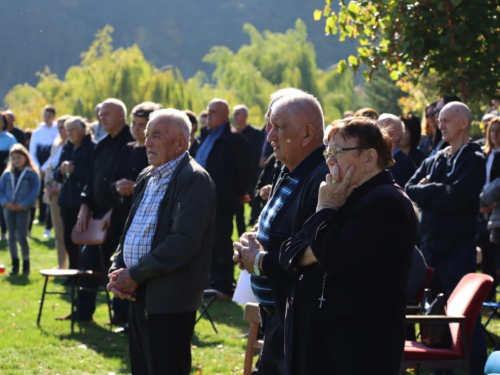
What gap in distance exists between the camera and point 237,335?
870 cm

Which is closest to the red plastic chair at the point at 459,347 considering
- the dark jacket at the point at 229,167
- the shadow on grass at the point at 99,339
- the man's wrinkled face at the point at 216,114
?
the shadow on grass at the point at 99,339

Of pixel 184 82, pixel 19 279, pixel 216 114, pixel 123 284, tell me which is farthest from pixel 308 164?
pixel 184 82

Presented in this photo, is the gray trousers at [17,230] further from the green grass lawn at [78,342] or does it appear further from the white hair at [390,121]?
the white hair at [390,121]

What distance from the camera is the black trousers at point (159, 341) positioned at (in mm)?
5406

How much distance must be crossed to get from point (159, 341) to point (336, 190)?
224 cm

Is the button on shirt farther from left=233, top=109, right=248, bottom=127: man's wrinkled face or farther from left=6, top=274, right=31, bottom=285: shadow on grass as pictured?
left=233, top=109, right=248, bottom=127: man's wrinkled face

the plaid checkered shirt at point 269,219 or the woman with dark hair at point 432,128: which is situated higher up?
the woman with dark hair at point 432,128

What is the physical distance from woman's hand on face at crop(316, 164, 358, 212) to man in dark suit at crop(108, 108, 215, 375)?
191 cm

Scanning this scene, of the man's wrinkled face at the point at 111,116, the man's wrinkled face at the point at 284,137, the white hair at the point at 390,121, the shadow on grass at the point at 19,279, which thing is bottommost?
the shadow on grass at the point at 19,279

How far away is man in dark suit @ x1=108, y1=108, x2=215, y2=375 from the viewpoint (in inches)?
214

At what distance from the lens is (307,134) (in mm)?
4363

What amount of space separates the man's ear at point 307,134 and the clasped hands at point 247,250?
57 cm

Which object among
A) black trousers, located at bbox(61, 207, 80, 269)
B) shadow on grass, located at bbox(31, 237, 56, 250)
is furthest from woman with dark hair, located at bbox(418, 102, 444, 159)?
shadow on grass, located at bbox(31, 237, 56, 250)

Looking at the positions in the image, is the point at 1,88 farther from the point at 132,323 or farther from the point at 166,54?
the point at 132,323
